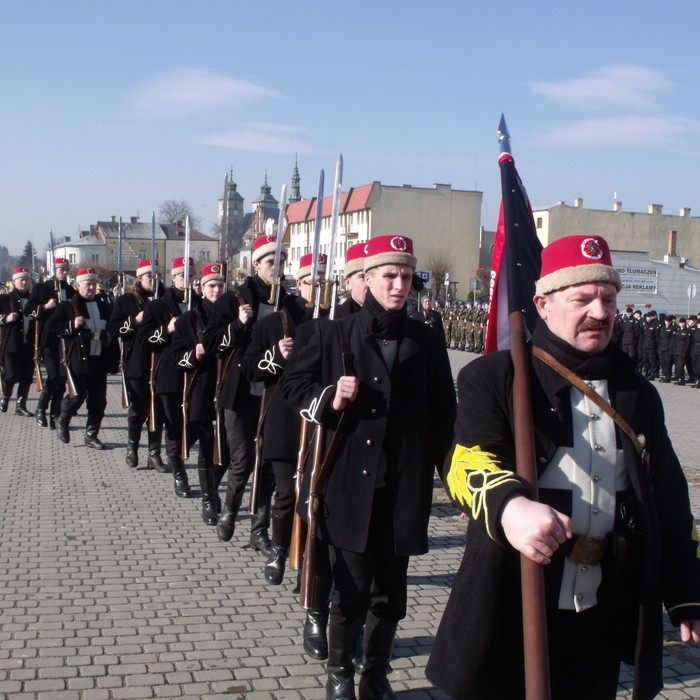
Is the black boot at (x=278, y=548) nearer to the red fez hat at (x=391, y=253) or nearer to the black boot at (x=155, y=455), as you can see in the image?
the red fez hat at (x=391, y=253)

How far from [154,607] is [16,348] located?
9.77m

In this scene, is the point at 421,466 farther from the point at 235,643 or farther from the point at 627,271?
the point at 627,271

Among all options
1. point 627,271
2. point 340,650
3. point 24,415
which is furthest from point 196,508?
point 627,271

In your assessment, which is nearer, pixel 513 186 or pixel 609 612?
pixel 609 612

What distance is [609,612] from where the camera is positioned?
2.94m

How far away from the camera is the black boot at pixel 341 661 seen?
433 cm

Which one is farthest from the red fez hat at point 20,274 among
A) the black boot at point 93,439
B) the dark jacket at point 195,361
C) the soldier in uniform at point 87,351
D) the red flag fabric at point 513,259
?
the red flag fabric at point 513,259

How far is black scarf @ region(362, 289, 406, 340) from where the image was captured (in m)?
4.49

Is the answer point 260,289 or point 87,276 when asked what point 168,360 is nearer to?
point 260,289

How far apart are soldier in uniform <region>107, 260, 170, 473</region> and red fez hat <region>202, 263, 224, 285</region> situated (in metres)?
1.94

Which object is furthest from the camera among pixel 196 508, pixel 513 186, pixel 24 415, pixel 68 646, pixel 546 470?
pixel 24 415

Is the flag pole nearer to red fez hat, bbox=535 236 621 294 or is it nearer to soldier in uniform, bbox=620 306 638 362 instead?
red fez hat, bbox=535 236 621 294

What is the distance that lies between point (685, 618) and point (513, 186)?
1.40m

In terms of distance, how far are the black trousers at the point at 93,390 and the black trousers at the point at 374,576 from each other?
25.9 feet
